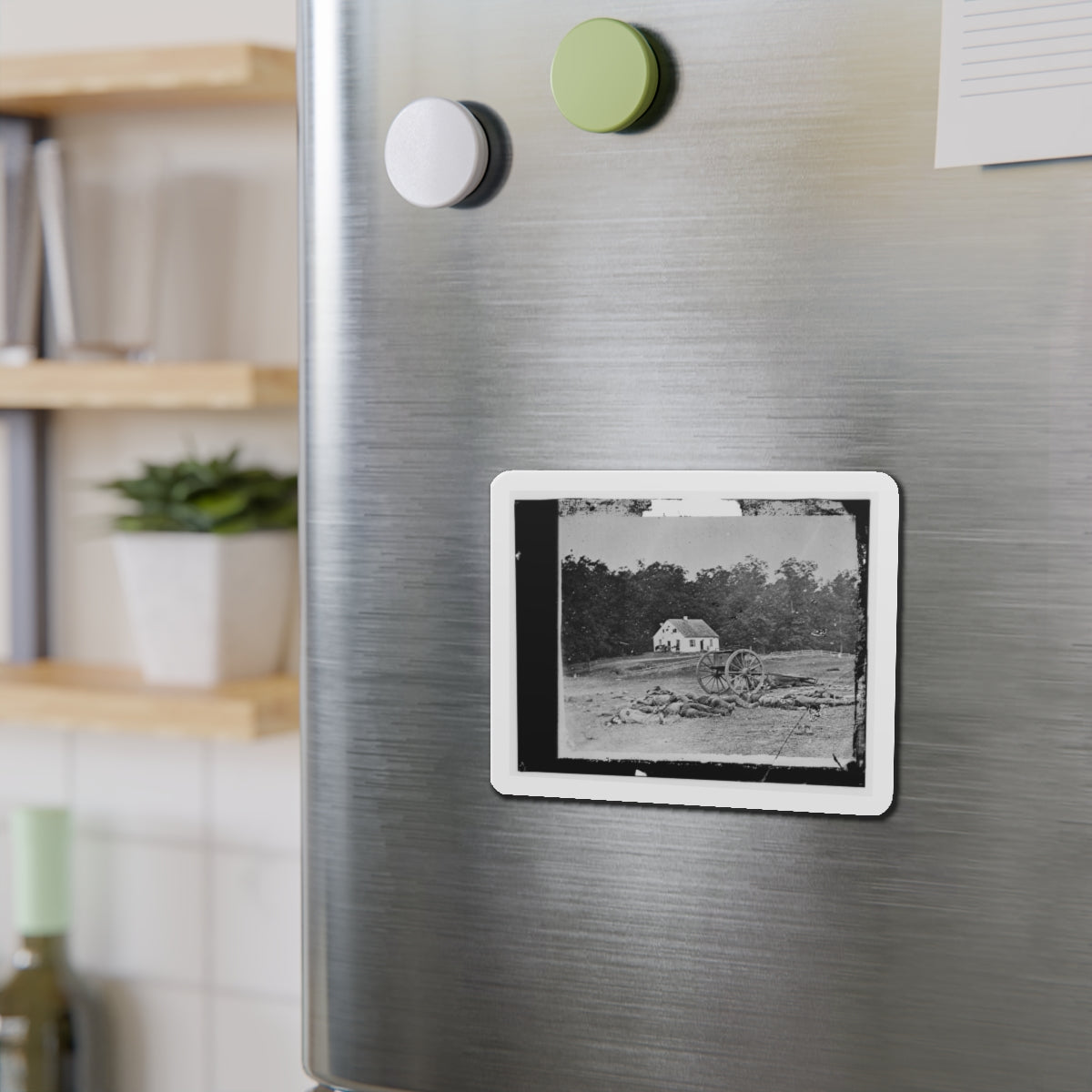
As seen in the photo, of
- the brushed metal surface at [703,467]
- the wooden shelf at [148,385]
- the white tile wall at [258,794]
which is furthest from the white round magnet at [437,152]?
the white tile wall at [258,794]

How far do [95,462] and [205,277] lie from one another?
23 cm

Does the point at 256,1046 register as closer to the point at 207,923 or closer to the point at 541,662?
the point at 207,923

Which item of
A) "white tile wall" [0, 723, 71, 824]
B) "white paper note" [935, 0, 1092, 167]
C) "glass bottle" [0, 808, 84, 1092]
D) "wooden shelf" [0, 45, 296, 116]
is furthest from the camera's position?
"white tile wall" [0, 723, 71, 824]

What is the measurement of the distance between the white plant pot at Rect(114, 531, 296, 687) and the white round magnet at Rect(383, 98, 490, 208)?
604mm

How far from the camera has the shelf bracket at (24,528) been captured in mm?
1252

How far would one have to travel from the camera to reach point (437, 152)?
1.70ft

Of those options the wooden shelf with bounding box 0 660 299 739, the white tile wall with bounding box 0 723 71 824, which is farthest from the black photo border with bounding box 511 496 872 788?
the white tile wall with bounding box 0 723 71 824

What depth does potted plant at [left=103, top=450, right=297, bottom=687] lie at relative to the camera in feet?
3.53

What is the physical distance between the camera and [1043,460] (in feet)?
1.56

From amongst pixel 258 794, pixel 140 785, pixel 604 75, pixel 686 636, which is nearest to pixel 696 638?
pixel 686 636

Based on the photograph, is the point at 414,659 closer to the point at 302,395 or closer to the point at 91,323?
the point at 302,395

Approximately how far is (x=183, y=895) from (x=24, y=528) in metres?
0.40

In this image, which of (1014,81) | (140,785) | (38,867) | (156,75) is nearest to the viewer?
(1014,81)

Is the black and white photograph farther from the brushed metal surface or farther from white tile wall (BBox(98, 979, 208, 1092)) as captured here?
white tile wall (BBox(98, 979, 208, 1092))
